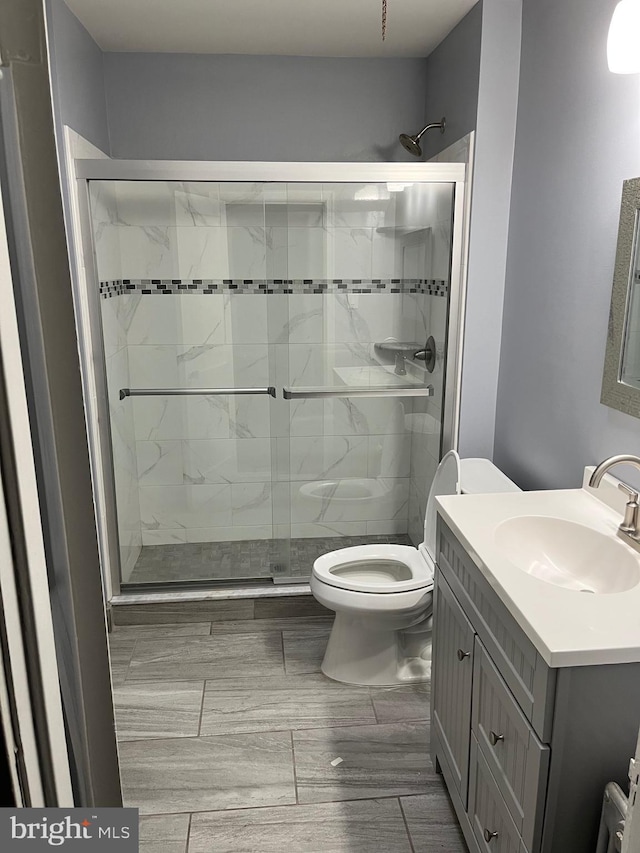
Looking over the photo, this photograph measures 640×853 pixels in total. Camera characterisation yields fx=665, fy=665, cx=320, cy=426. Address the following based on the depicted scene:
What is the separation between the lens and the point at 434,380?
292 cm

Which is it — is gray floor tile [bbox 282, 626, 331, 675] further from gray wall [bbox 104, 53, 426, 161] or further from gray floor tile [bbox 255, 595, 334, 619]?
gray wall [bbox 104, 53, 426, 161]

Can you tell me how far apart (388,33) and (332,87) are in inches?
17.0

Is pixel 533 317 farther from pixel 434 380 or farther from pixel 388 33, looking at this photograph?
pixel 388 33

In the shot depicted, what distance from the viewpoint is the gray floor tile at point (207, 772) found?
1.98 meters

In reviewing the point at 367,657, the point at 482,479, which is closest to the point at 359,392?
the point at 482,479

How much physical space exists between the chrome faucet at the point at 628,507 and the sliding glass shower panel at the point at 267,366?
4.36ft

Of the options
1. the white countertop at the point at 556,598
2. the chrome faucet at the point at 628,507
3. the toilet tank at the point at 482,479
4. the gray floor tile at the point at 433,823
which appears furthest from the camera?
the toilet tank at the point at 482,479

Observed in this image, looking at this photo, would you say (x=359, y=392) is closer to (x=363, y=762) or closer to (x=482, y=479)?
(x=482, y=479)

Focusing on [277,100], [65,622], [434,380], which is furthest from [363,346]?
[65,622]

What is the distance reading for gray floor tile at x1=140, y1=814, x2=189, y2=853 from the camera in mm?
1816

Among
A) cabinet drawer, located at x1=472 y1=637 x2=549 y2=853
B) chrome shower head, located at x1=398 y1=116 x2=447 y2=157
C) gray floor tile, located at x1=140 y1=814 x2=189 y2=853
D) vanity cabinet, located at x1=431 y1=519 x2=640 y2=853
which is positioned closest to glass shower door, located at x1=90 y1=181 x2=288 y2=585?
chrome shower head, located at x1=398 y1=116 x2=447 y2=157

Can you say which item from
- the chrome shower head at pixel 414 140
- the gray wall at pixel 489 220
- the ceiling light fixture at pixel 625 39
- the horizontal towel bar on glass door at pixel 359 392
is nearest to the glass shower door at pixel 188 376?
the horizontal towel bar on glass door at pixel 359 392

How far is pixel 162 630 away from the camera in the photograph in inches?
115

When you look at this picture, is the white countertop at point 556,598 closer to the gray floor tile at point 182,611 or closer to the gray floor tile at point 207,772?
the gray floor tile at point 207,772
